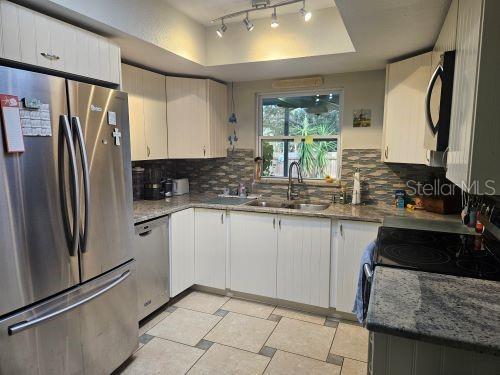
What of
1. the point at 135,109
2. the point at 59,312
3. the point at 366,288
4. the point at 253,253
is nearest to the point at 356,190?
the point at 253,253

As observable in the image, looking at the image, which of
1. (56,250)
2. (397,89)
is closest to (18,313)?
(56,250)

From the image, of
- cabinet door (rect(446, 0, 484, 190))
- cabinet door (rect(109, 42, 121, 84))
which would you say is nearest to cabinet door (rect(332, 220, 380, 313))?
cabinet door (rect(446, 0, 484, 190))

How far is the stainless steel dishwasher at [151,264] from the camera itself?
98.4 inches

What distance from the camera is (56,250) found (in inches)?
62.8

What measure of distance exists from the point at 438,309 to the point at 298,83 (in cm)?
266

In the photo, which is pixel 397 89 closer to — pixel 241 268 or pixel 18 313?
pixel 241 268

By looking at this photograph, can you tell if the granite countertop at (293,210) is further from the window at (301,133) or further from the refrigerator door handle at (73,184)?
the refrigerator door handle at (73,184)

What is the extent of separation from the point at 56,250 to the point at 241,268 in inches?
68.6

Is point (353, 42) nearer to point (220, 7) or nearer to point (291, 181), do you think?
point (220, 7)

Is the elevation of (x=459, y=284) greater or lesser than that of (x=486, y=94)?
lesser

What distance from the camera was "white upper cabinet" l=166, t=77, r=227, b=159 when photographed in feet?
10.6

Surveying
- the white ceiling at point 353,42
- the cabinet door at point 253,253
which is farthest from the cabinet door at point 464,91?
the cabinet door at point 253,253

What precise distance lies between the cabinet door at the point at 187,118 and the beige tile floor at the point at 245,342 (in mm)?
1515

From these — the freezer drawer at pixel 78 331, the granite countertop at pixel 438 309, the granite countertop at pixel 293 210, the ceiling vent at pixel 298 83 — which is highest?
the ceiling vent at pixel 298 83
